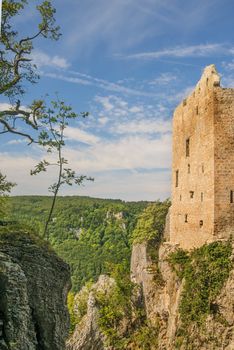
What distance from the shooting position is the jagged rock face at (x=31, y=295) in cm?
934

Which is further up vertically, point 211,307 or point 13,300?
point 13,300

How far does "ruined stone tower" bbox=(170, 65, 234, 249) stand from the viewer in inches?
912

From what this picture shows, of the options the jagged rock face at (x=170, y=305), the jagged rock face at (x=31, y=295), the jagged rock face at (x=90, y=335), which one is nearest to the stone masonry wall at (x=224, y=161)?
the jagged rock face at (x=170, y=305)

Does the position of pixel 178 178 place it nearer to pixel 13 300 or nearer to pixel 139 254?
pixel 139 254

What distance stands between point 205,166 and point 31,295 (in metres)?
15.9

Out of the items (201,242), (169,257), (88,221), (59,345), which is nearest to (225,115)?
(201,242)

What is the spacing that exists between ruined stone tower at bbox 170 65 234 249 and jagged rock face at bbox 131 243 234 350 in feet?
8.73

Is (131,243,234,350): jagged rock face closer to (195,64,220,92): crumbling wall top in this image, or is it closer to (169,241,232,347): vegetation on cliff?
(169,241,232,347): vegetation on cliff

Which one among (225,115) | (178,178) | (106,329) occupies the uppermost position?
(225,115)

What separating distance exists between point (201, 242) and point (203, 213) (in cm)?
175

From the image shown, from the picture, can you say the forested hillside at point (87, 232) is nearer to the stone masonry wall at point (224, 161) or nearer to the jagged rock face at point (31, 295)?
the stone masonry wall at point (224, 161)

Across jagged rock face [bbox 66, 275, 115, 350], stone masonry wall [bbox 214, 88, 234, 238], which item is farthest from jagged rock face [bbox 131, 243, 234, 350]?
jagged rock face [bbox 66, 275, 115, 350]

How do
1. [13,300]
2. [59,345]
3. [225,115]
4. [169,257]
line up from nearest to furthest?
1. [13,300]
2. [59,345]
3. [225,115]
4. [169,257]

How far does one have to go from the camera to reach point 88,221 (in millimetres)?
105812
